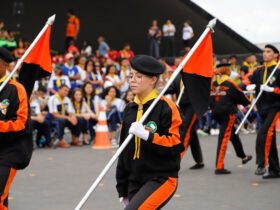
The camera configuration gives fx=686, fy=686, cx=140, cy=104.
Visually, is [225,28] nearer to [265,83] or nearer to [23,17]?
[23,17]

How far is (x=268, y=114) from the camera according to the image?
32.9 ft

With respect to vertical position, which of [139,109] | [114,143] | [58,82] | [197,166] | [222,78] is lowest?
[114,143]

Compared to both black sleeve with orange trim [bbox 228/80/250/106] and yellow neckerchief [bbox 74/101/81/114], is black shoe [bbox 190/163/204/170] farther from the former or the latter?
yellow neckerchief [bbox 74/101/81/114]

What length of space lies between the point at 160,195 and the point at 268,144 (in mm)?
5044

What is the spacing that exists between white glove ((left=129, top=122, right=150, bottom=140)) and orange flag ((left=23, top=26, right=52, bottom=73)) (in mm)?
2066

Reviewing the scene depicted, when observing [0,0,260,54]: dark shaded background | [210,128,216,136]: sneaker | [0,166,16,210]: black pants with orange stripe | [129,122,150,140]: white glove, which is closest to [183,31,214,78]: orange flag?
[129,122,150,140]: white glove

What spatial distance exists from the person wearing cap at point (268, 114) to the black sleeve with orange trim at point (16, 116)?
4695mm

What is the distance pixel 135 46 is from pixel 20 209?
76.7ft

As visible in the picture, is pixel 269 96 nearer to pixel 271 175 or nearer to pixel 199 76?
pixel 271 175

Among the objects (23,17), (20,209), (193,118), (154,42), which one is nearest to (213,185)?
(193,118)

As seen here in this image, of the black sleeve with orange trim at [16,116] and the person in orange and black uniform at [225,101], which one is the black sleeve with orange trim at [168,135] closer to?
the black sleeve with orange trim at [16,116]

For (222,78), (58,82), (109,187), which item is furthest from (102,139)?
(109,187)

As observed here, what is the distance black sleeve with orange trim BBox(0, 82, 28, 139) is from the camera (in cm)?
593

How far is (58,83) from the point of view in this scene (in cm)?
1625
